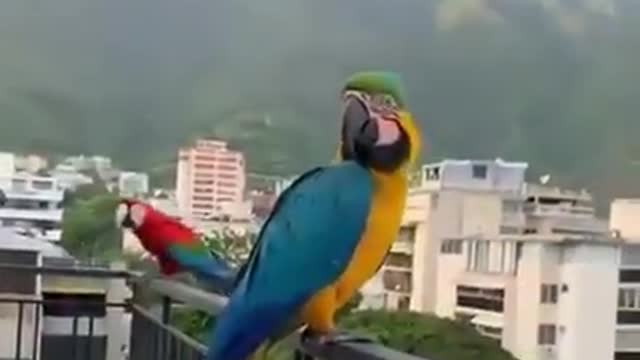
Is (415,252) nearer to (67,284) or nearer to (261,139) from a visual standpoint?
(261,139)

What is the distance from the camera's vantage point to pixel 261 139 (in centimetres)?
1546

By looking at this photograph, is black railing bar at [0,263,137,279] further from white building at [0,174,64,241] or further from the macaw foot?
white building at [0,174,64,241]

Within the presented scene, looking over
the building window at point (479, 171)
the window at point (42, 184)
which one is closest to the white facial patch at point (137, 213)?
the window at point (42, 184)

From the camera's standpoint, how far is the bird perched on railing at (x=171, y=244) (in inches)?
108

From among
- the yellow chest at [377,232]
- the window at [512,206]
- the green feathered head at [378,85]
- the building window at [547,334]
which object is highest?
the window at [512,206]

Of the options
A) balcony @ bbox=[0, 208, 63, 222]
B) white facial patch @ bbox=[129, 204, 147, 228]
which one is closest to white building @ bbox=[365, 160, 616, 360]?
balcony @ bbox=[0, 208, 63, 222]

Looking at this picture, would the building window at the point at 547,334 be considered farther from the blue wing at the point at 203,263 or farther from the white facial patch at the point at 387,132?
the white facial patch at the point at 387,132

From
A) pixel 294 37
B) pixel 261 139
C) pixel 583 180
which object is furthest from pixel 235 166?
pixel 583 180

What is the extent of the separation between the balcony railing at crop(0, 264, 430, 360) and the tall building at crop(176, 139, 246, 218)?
10.7m

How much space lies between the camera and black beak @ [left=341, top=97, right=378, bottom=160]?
3.68ft

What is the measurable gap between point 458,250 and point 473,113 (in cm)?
270

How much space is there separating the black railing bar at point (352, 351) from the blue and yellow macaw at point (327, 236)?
0.01m

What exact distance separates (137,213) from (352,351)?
2.45 meters

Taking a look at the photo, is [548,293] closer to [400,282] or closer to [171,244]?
[400,282]
